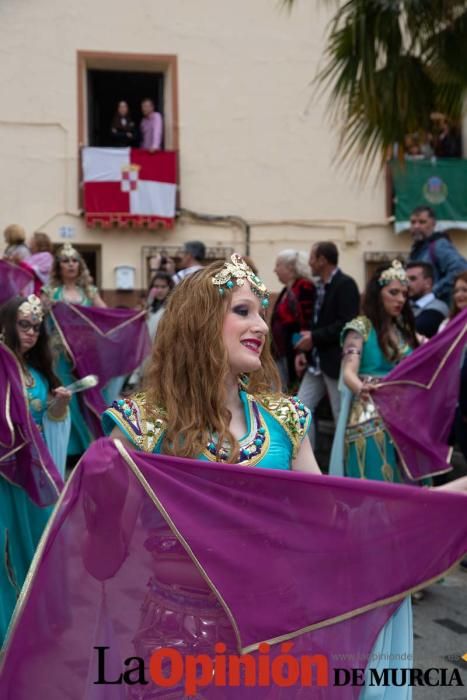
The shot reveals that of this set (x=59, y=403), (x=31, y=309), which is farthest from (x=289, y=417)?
(x=59, y=403)

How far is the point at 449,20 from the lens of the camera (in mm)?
6242

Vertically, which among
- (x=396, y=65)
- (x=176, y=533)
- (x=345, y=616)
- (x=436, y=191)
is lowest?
(x=345, y=616)

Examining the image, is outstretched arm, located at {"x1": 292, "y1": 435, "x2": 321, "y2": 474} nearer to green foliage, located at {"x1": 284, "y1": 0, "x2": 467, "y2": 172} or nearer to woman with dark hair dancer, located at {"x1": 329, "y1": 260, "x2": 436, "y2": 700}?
woman with dark hair dancer, located at {"x1": 329, "y1": 260, "x2": 436, "y2": 700}

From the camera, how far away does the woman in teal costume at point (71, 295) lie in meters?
6.83

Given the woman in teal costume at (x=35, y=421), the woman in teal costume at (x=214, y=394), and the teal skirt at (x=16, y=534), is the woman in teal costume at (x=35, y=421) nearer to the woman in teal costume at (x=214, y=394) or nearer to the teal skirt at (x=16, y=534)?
the teal skirt at (x=16, y=534)

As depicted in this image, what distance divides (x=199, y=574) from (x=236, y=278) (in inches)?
32.4

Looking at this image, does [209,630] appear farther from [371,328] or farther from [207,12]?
[207,12]

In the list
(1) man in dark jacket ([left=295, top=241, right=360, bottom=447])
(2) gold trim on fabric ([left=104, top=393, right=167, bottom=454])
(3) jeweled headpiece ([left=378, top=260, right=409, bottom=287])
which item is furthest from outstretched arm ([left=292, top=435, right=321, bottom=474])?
(1) man in dark jacket ([left=295, top=241, right=360, bottom=447])

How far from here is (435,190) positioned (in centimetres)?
1365

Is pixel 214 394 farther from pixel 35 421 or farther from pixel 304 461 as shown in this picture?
pixel 35 421

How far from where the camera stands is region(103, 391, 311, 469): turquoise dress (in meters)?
2.20

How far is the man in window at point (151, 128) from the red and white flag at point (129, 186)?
23 cm

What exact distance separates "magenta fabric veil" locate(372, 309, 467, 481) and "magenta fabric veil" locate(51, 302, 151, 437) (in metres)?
2.66

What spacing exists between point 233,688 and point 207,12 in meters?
12.6
